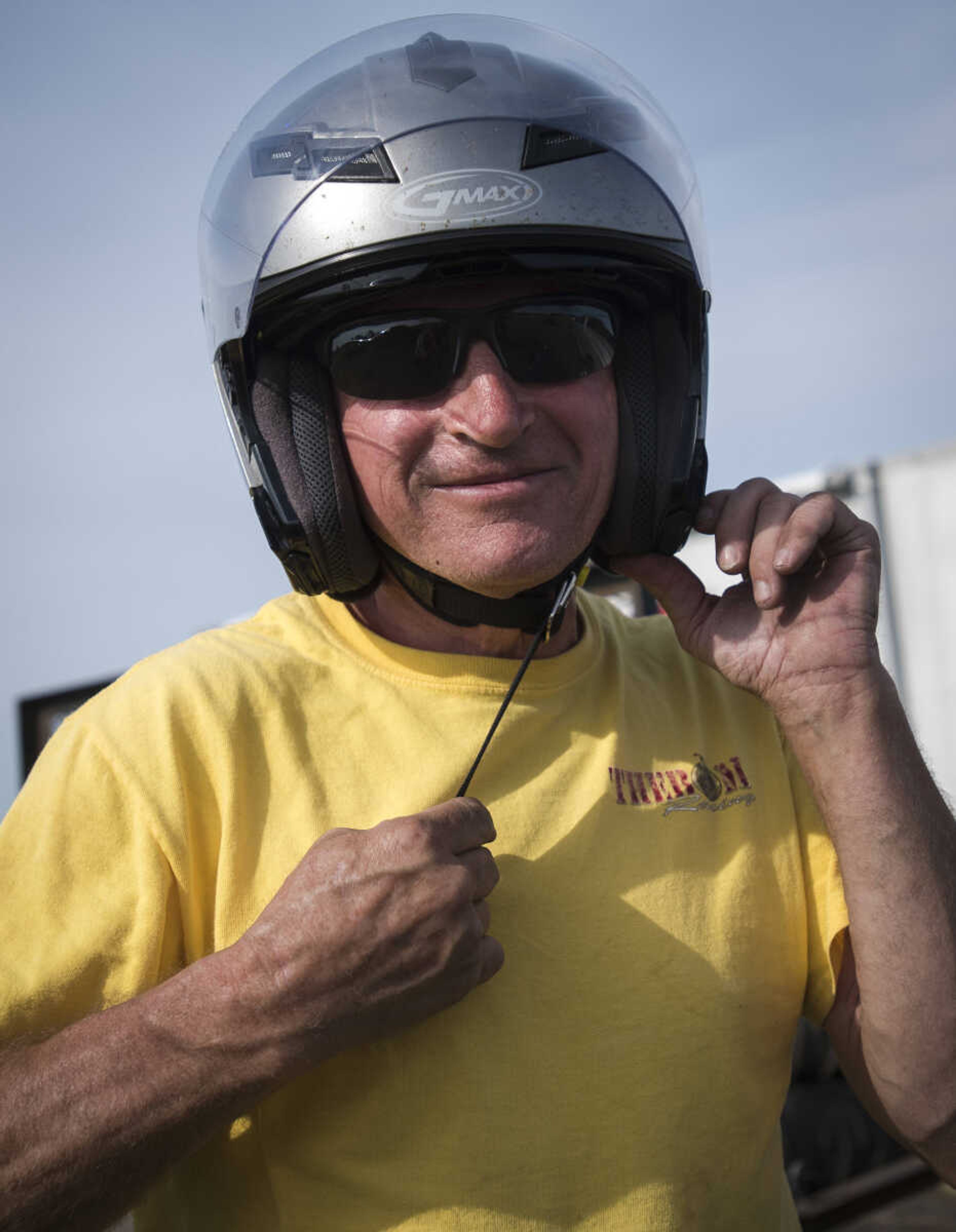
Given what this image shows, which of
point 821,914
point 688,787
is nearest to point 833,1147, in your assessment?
point 821,914

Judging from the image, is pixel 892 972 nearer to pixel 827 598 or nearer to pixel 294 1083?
pixel 827 598

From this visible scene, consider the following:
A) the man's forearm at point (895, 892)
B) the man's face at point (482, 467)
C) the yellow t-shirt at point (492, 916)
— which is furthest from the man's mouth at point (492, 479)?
the man's forearm at point (895, 892)

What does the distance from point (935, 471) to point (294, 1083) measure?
5.73 metres

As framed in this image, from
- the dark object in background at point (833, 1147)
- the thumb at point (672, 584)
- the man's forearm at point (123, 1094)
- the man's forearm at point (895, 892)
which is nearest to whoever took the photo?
the man's forearm at point (123, 1094)

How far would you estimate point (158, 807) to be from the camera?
1534 mm

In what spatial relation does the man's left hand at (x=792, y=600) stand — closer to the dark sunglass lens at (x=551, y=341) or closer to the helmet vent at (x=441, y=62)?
the dark sunglass lens at (x=551, y=341)

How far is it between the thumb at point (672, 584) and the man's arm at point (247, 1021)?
2.18 feet

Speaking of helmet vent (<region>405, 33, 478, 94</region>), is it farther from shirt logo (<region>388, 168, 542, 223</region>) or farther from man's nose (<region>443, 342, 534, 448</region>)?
man's nose (<region>443, 342, 534, 448</region>)

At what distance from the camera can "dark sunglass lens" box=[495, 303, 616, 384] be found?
171 centimetres

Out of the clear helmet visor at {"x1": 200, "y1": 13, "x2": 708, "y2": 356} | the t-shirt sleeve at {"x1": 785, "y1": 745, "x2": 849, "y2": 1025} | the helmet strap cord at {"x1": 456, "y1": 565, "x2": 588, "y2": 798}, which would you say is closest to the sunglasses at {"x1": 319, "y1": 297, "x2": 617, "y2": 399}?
the clear helmet visor at {"x1": 200, "y1": 13, "x2": 708, "y2": 356}

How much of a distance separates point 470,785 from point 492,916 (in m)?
0.21

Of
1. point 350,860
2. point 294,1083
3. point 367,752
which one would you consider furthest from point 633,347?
Answer: point 294,1083

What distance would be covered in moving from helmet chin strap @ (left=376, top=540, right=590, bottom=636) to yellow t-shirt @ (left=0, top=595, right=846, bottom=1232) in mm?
81

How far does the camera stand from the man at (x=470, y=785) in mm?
1452
